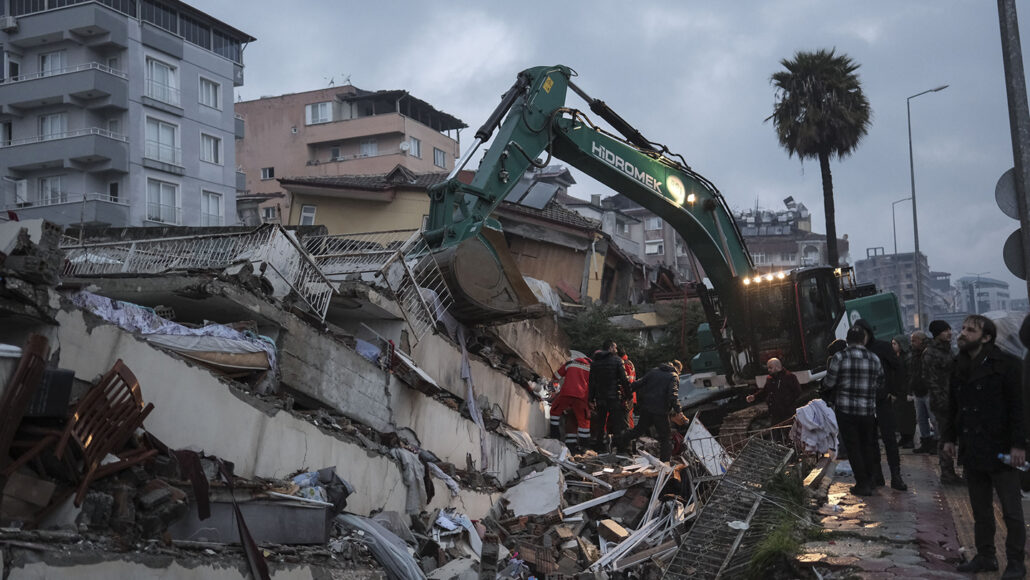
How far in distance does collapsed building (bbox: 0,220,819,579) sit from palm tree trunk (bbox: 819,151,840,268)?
16.8 meters

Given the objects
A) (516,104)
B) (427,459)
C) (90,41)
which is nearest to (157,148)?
(90,41)

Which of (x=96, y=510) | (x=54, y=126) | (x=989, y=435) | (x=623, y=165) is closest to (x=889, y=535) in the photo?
(x=989, y=435)

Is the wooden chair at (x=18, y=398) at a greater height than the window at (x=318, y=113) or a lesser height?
lesser

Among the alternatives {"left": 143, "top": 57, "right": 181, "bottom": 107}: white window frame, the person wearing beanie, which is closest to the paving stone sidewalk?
the person wearing beanie

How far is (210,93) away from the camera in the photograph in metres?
41.1

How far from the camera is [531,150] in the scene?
13820 mm

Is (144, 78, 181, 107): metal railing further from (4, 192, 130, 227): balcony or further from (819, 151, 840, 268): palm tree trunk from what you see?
(819, 151, 840, 268): palm tree trunk

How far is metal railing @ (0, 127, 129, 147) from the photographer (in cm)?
3556

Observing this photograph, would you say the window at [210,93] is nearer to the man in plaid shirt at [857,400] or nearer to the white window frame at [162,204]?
the white window frame at [162,204]

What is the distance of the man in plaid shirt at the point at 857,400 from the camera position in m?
9.20

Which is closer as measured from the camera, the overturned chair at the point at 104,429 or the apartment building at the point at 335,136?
the overturned chair at the point at 104,429

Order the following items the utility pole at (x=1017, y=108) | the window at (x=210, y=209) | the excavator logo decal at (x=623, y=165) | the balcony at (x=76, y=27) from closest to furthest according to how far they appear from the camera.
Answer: the utility pole at (x=1017, y=108)
the excavator logo decal at (x=623, y=165)
the balcony at (x=76, y=27)
the window at (x=210, y=209)

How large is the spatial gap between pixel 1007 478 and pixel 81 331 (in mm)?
6568

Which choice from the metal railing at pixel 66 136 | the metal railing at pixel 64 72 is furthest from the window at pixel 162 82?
the metal railing at pixel 66 136
